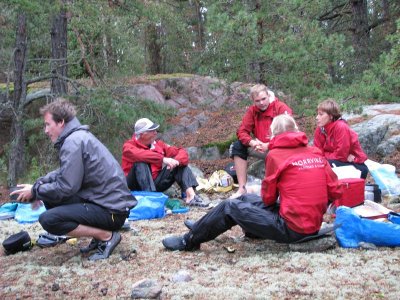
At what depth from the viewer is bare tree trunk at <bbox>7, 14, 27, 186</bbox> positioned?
9.14 meters

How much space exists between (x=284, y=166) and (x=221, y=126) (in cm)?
734

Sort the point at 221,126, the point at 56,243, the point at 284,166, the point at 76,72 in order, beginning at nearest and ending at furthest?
the point at 284,166, the point at 56,243, the point at 76,72, the point at 221,126

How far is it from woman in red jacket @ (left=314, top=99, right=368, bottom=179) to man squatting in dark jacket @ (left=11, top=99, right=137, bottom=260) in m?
2.77

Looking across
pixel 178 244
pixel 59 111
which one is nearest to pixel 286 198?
pixel 178 244

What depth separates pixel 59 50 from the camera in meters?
9.45

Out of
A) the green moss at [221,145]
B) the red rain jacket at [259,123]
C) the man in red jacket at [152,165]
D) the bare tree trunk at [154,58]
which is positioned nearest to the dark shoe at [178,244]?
the man in red jacket at [152,165]

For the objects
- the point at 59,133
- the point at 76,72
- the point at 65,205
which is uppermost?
the point at 76,72

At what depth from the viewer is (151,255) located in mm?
4301

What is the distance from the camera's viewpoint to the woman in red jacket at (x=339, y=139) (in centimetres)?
590

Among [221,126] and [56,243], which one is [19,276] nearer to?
[56,243]

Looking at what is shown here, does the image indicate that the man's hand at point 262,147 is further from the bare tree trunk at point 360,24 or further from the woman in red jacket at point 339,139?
the bare tree trunk at point 360,24

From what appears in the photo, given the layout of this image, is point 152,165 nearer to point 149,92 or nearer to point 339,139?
point 339,139

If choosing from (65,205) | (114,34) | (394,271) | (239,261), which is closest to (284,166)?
(239,261)

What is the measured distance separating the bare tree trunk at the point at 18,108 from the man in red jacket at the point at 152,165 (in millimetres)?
3574
